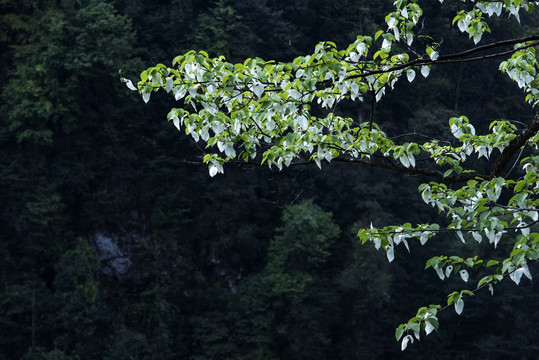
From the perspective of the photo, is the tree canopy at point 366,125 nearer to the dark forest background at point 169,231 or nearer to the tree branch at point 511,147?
the tree branch at point 511,147

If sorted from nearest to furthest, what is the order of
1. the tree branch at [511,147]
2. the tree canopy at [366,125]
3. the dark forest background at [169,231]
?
the tree canopy at [366,125], the tree branch at [511,147], the dark forest background at [169,231]

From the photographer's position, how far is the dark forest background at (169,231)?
21.4m

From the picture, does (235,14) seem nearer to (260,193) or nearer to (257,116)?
(260,193)

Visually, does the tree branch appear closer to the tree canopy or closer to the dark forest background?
the tree canopy

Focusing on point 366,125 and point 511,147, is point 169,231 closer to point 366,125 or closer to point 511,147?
point 366,125

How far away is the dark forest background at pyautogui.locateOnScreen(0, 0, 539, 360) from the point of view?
21.4 m

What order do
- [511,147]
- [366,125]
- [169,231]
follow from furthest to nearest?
[169,231], [366,125], [511,147]

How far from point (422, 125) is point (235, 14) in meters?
8.15

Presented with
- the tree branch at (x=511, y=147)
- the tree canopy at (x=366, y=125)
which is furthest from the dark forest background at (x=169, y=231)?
the tree branch at (x=511, y=147)

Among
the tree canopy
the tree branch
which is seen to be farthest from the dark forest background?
the tree branch

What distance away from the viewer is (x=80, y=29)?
22.3 meters

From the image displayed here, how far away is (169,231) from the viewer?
79.3ft

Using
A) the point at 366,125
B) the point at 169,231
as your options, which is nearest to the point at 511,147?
the point at 366,125

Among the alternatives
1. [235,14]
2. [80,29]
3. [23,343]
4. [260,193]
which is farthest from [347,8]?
[23,343]
